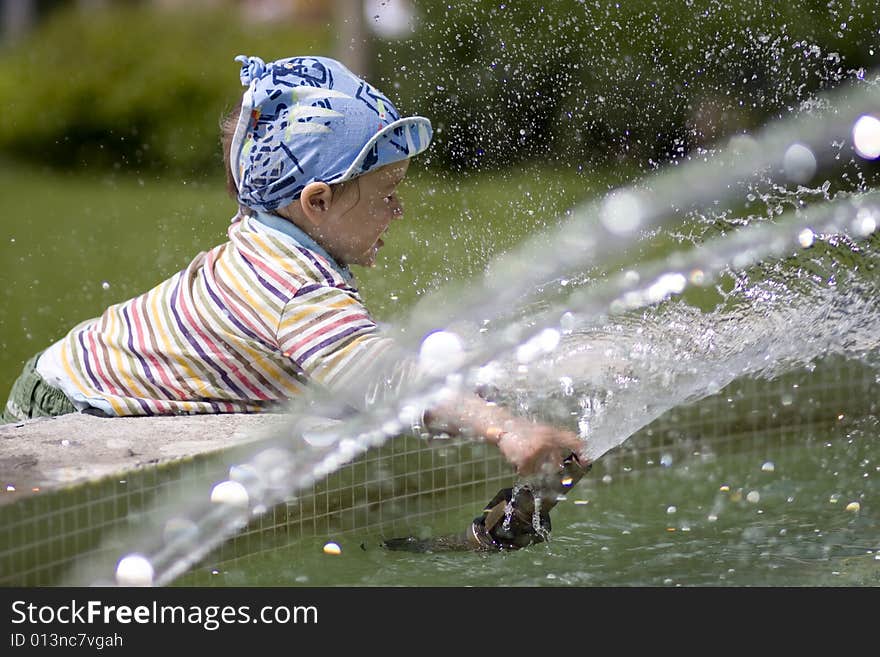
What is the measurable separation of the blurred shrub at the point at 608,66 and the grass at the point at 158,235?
36 cm

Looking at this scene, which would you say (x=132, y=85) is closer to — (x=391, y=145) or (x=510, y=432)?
(x=391, y=145)

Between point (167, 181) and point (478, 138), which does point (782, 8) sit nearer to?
point (478, 138)

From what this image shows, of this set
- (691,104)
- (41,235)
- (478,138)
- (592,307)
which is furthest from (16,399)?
(691,104)

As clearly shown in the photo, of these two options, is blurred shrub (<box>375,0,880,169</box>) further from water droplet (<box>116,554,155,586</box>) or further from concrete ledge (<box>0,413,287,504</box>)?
water droplet (<box>116,554,155,586</box>)

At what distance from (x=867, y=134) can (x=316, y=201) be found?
9.01ft

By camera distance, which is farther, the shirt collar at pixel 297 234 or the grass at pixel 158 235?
the grass at pixel 158 235

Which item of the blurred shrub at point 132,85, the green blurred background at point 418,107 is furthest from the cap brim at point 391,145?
the blurred shrub at point 132,85

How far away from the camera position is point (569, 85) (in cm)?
848

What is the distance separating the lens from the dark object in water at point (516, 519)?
267 cm

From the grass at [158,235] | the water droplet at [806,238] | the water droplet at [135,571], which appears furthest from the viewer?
the grass at [158,235]

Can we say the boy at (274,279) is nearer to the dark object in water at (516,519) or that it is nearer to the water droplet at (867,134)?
the dark object in water at (516,519)

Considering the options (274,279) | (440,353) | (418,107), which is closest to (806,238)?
(440,353)
